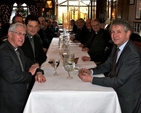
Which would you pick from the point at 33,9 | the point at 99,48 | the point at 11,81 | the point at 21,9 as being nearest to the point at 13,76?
the point at 11,81

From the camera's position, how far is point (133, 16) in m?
4.96

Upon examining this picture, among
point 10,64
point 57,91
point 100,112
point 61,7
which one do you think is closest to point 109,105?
point 100,112

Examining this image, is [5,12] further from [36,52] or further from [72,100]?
[72,100]

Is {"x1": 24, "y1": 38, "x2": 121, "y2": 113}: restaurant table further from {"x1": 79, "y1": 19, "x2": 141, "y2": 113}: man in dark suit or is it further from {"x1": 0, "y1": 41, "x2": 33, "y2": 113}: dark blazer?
{"x1": 0, "y1": 41, "x2": 33, "y2": 113}: dark blazer

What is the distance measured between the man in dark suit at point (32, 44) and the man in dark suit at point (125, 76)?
109 cm

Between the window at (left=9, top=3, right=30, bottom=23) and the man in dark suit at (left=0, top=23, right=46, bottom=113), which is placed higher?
the window at (left=9, top=3, right=30, bottom=23)

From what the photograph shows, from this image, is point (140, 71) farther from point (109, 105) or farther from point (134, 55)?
point (109, 105)

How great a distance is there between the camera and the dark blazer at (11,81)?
1765mm

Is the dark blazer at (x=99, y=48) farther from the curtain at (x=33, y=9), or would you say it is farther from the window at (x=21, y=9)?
the curtain at (x=33, y=9)

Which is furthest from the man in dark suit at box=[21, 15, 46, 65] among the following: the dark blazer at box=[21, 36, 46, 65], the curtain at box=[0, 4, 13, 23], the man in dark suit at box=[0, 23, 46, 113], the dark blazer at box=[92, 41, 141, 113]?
the curtain at box=[0, 4, 13, 23]

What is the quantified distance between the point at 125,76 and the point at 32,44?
1.60 metres

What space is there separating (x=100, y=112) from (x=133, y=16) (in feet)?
12.4

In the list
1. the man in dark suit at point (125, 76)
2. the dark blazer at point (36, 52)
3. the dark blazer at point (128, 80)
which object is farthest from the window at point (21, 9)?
the dark blazer at point (128, 80)

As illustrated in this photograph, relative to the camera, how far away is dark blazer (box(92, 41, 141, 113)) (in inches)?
68.6
